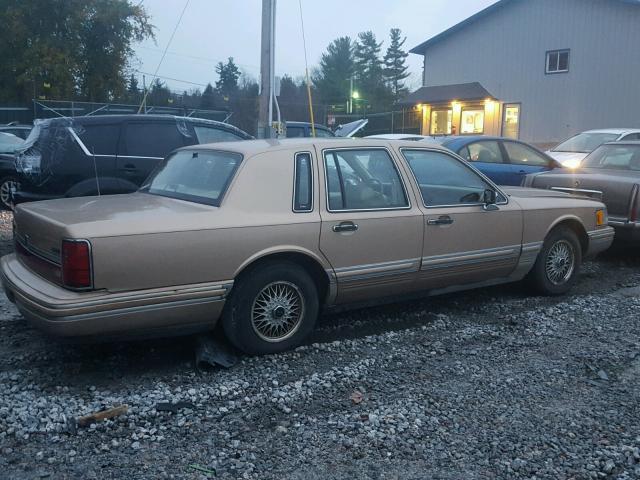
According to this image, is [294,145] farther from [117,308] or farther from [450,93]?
[450,93]

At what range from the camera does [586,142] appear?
14250mm

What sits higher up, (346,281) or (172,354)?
(346,281)

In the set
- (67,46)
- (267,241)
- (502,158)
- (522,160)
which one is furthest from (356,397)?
(67,46)

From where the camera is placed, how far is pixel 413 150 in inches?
216

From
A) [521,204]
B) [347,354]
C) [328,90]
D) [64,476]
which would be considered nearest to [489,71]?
[521,204]

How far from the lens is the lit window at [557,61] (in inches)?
1046

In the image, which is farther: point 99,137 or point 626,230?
point 99,137

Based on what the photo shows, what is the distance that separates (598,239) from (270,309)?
3.85m

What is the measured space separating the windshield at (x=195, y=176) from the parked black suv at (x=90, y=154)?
239 cm

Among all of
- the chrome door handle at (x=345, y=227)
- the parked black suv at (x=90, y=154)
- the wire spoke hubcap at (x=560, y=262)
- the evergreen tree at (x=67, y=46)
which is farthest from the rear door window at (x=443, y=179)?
the evergreen tree at (x=67, y=46)

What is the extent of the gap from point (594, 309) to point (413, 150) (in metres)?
2.17

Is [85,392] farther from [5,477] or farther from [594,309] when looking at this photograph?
[594,309]

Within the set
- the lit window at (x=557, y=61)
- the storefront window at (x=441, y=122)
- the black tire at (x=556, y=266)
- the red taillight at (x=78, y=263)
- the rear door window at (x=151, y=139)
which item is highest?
the lit window at (x=557, y=61)

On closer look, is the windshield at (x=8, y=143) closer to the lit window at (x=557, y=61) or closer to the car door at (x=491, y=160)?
the car door at (x=491, y=160)
